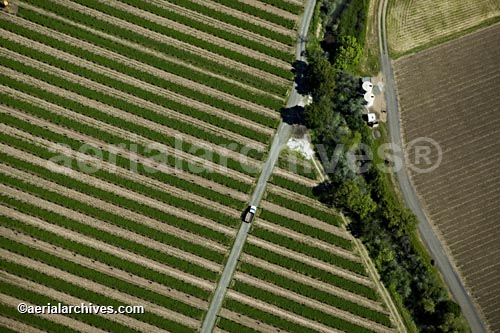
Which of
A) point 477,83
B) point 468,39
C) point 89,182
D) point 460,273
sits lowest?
point 89,182

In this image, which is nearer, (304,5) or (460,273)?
(460,273)

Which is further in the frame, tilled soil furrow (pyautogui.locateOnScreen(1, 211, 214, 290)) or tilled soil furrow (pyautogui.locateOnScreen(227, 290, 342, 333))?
tilled soil furrow (pyautogui.locateOnScreen(1, 211, 214, 290))

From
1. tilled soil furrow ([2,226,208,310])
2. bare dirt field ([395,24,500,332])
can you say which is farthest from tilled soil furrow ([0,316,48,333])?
bare dirt field ([395,24,500,332])

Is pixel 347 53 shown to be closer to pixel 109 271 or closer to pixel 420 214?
pixel 420 214

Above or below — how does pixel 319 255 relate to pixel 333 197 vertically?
below

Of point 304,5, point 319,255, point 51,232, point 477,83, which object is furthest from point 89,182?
point 477,83

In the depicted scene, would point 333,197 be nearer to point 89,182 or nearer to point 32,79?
point 89,182

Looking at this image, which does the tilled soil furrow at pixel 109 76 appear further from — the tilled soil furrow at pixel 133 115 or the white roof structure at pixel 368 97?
the white roof structure at pixel 368 97

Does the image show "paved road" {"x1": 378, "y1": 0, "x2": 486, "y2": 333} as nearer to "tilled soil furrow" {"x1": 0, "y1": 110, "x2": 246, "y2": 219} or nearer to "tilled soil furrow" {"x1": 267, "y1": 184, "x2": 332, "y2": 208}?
"tilled soil furrow" {"x1": 267, "y1": 184, "x2": 332, "y2": 208}
